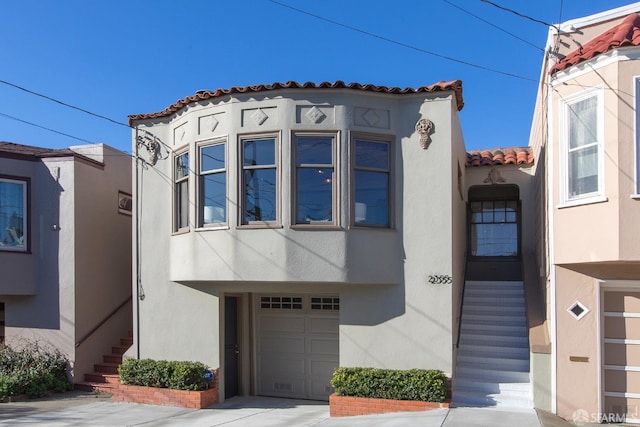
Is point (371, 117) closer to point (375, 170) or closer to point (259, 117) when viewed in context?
point (375, 170)

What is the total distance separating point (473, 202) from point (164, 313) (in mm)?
8443

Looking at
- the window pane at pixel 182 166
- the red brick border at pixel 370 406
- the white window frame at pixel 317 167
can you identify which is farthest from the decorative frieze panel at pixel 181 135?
the red brick border at pixel 370 406

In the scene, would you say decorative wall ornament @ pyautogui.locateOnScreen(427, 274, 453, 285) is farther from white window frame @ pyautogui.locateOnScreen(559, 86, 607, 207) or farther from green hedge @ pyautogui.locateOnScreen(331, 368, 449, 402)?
white window frame @ pyautogui.locateOnScreen(559, 86, 607, 207)

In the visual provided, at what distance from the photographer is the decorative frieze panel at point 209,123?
10539 millimetres

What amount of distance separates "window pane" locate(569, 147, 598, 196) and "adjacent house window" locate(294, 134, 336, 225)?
3.85 metres

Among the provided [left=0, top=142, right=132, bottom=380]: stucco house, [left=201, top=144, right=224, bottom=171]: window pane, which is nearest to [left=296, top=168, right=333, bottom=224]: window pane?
[left=201, top=144, right=224, bottom=171]: window pane

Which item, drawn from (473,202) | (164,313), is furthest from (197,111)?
(473,202)

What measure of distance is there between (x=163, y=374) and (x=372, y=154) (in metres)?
5.85

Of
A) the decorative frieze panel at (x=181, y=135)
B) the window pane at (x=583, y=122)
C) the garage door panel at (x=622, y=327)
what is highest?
the decorative frieze panel at (x=181, y=135)

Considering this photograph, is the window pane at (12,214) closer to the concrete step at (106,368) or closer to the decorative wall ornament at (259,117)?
the concrete step at (106,368)

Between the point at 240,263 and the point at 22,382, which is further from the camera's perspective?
the point at 22,382

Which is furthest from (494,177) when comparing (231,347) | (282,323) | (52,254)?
(52,254)

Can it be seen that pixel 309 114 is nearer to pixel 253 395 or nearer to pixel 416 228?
pixel 416 228

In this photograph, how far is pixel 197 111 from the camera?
1086cm
